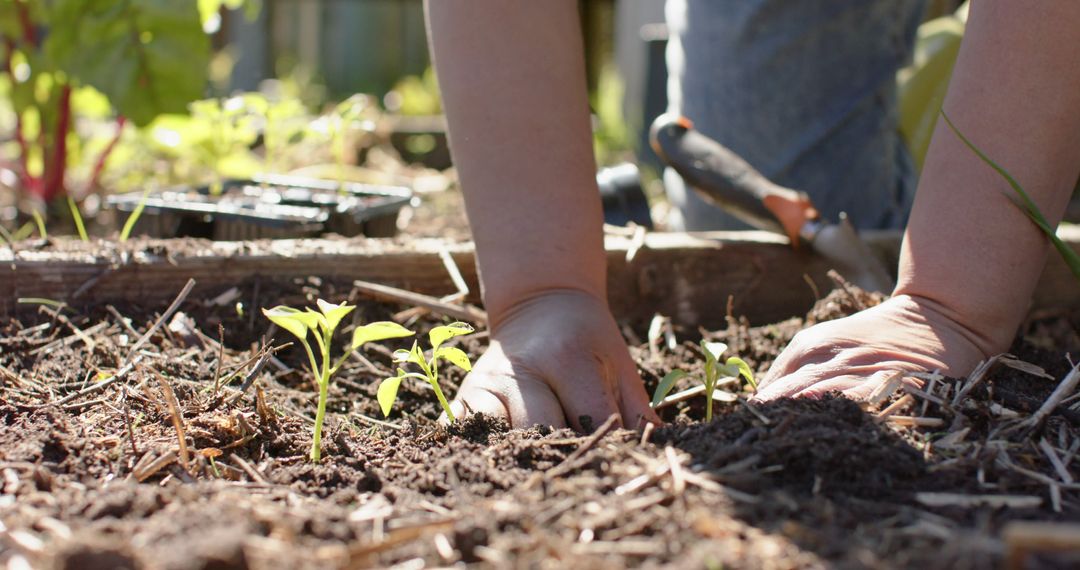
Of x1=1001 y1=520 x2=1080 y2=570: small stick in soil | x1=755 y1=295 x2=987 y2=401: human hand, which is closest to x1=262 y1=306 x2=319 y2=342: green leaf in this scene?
x1=755 y1=295 x2=987 y2=401: human hand

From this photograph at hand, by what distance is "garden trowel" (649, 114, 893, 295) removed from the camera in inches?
80.4

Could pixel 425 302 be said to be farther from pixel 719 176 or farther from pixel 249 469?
pixel 719 176

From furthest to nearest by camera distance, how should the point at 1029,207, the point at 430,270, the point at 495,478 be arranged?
the point at 430,270
the point at 1029,207
the point at 495,478

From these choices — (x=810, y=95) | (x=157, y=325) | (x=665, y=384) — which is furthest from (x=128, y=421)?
(x=810, y=95)

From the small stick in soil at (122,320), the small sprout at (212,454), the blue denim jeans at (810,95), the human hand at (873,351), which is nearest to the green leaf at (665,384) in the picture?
the human hand at (873,351)

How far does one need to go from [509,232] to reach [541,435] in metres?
0.48

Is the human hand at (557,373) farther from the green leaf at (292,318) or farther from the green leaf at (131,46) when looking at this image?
the green leaf at (131,46)

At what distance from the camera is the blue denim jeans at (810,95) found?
2848 millimetres

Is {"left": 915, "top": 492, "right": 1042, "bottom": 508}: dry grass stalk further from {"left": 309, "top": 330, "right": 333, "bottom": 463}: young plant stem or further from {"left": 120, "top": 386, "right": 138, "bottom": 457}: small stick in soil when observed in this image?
{"left": 120, "top": 386, "right": 138, "bottom": 457}: small stick in soil

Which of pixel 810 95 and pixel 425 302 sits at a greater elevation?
pixel 810 95

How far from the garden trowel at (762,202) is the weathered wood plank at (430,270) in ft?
0.21

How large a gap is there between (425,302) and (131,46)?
4.27 feet

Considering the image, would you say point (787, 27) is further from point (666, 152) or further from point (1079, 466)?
point (1079, 466)

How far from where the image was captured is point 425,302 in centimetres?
184
